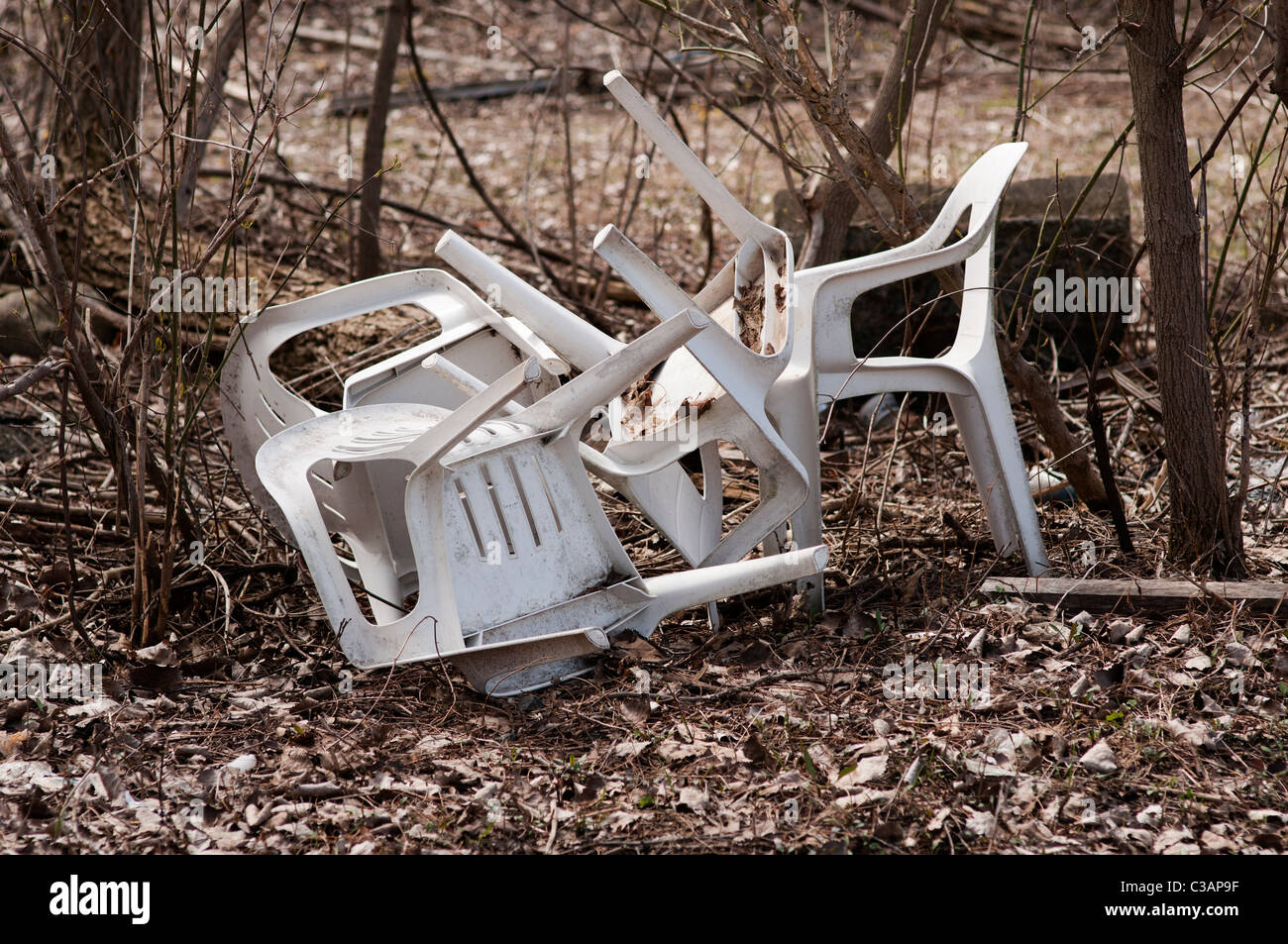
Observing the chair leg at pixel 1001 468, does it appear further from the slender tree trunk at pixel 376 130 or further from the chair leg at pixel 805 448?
the slender tree trunk at pixel 376 130

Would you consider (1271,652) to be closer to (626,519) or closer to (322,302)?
(626,519)

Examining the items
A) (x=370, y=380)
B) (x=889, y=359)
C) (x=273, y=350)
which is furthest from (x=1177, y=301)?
(x=273, y=350)

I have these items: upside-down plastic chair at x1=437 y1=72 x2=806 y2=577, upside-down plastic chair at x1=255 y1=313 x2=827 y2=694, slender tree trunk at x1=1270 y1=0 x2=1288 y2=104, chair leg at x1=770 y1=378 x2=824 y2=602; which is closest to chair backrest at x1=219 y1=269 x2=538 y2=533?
upside-down plastic chair at x1=437 y1=72 x2=806 y2=577

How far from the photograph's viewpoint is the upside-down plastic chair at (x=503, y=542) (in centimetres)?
284

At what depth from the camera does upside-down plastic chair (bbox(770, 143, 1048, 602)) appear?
3.38m

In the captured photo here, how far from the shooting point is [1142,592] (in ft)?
10.9

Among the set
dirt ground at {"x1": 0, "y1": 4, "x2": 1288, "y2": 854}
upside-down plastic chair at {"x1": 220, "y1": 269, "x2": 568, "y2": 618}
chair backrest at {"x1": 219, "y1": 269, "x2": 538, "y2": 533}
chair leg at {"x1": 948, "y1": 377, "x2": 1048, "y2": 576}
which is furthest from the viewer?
chair leg at {"x1": 948, "y1": 377, "x2": 1048, "y2": 576}

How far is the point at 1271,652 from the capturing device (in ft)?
10.1

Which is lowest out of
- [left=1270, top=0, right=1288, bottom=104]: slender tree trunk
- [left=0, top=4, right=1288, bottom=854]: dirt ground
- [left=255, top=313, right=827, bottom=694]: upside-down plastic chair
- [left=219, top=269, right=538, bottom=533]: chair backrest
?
[left=0, top=4, right=1288, bottom=854]: dirt ground

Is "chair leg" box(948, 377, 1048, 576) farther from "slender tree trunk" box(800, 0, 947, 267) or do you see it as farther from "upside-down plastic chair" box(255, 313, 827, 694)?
"slender tree trunk" box(800, 0, 947, 267)

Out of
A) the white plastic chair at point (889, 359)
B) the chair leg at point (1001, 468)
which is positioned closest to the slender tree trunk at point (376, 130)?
the white plastic chair at point (889, 359)

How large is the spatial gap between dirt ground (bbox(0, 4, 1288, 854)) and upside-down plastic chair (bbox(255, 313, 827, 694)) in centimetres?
22

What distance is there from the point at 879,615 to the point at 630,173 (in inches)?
210

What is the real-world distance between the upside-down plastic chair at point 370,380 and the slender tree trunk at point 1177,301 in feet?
5.79
